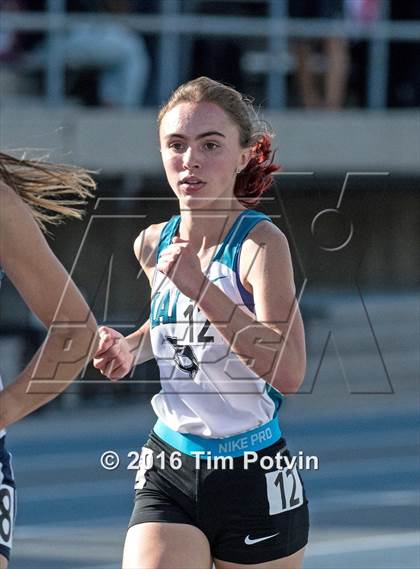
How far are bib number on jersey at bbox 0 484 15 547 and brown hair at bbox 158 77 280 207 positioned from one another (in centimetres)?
126

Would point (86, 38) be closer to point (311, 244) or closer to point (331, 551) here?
point (311, 244)

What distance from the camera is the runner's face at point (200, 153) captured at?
4.56m

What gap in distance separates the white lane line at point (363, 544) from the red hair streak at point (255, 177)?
3510 millimetres

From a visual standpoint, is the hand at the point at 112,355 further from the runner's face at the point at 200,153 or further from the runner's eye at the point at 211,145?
the runner's eye at the point at 211,145

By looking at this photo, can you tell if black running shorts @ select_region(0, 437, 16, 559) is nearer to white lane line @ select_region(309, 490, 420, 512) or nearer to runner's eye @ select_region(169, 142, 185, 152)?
runner's eye @ select_region(169, 142, 185, 152)

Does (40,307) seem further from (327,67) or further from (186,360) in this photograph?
(327,67)

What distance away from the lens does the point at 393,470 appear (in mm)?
10930

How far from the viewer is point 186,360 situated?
450cm

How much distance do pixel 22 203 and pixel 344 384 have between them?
13.0 meters

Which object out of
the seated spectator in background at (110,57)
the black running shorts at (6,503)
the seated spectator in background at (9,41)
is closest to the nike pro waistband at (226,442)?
the black running shorts at (6,503)

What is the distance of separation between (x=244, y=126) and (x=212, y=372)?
790 mm

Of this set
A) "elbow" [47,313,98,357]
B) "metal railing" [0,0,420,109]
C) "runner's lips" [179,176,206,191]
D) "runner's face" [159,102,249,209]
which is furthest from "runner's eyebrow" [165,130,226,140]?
"metal railing" [0,0,420,109]

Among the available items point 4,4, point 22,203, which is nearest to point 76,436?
point 4,4

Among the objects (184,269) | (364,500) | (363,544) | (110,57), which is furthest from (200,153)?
(110,57)
